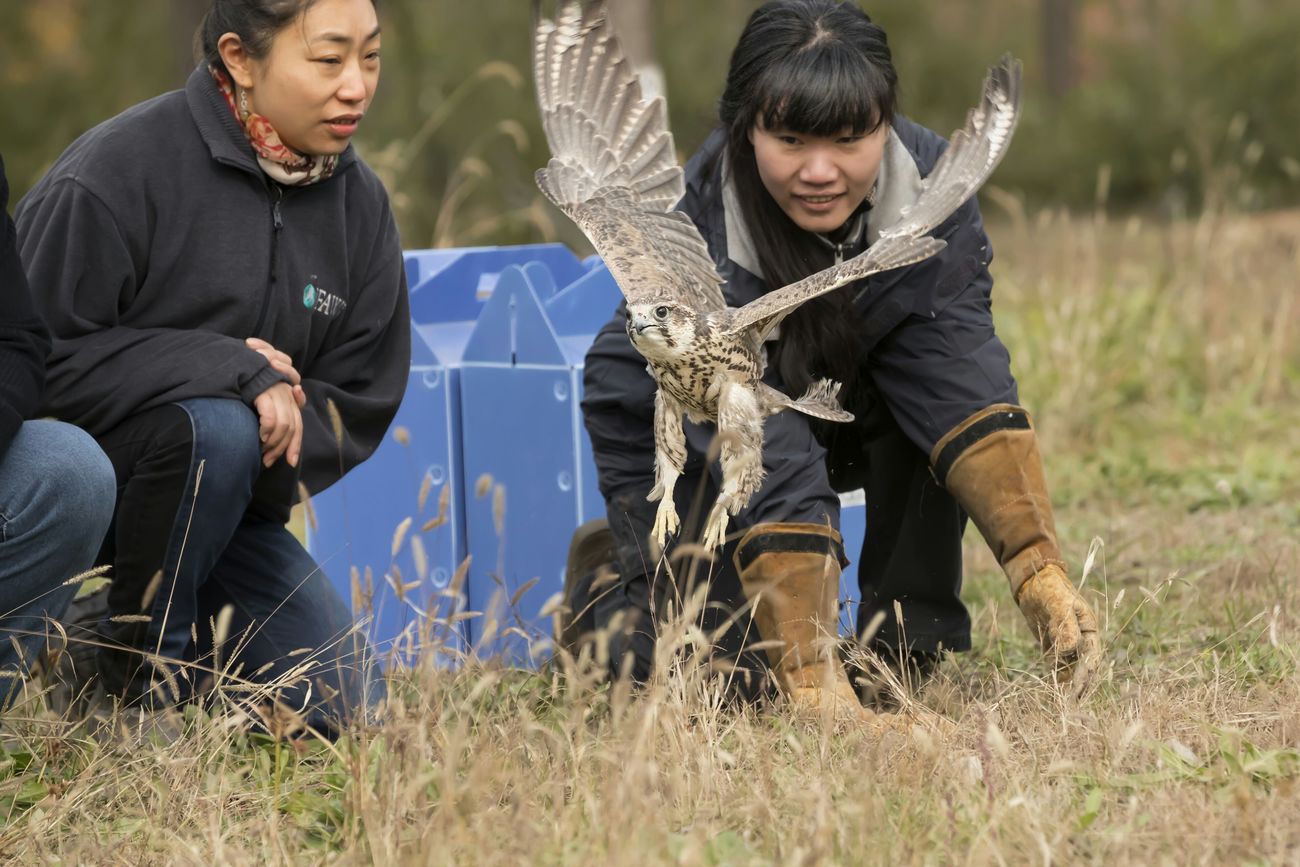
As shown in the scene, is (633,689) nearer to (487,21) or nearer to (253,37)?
(253,37)

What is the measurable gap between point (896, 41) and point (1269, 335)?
1373 centimetres

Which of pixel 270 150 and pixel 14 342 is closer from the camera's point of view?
pixel 14 342

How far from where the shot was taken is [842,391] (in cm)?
306

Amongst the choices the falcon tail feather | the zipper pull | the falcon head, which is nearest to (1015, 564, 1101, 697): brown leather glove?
the falcon tail feather

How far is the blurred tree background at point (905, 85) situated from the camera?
12.7 metres

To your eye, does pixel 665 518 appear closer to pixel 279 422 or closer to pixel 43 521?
pixel 279 422

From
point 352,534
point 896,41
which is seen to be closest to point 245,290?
point 352,534

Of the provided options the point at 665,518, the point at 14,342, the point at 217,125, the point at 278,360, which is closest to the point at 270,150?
the point at 217,125

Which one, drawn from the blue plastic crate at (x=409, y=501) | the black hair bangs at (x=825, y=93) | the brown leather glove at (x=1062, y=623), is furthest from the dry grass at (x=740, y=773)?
the black hair bangs at (x=825, y=93)

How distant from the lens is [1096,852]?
6.41 ft

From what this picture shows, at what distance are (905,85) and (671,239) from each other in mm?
9746

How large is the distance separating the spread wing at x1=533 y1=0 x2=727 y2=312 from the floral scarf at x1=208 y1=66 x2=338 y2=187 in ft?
1.48

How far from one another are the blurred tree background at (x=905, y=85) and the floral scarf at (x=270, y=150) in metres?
7.45

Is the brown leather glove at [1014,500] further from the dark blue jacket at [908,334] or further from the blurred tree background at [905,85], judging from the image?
the blurred tree background at [905,85]
